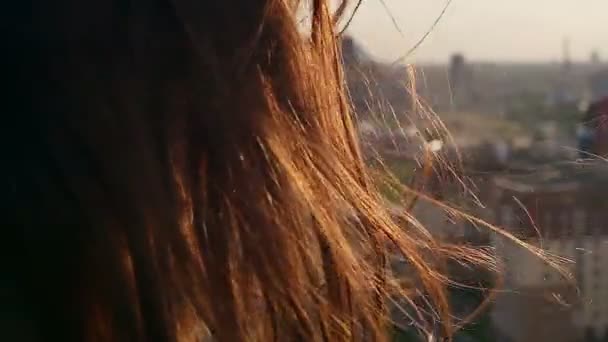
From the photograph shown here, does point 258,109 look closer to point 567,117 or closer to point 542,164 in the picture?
point 542,164

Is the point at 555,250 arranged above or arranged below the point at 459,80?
below

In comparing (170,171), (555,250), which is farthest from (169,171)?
(555,250)

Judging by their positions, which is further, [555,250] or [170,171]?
[555,250]

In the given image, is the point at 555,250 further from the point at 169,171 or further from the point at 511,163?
the point at 169,171

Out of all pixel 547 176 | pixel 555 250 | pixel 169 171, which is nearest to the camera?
pixel 169 171

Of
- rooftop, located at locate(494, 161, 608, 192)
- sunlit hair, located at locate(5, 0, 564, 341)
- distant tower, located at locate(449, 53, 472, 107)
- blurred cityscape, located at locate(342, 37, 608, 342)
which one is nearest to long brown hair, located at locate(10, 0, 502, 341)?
sunlit hair, located at locate(5, 0, 564, 341)

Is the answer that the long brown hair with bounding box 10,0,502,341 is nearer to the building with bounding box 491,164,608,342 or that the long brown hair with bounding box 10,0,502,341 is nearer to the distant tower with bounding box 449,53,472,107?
the building with bounding box 491,164,608,342

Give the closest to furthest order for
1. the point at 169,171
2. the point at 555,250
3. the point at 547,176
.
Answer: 1. the point at 169,171
2. the point at 555,250
3. the point at 547,176
